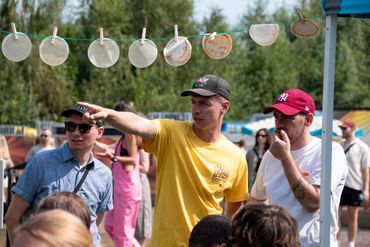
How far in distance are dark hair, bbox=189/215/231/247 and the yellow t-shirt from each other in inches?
40.4

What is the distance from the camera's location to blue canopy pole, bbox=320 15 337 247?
4609 millimetres

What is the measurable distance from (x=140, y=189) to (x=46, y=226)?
22.5ft

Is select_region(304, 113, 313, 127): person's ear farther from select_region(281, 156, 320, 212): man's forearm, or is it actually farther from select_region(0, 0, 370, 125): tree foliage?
select_region(0, 0, 370, 125): tree foliage

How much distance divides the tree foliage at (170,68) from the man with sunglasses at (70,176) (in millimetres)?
21294

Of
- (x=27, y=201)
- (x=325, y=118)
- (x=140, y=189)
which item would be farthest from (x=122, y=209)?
(x=325, y=118)

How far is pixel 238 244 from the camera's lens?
3391 millimetres

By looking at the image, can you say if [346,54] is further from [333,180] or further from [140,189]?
[333,180]

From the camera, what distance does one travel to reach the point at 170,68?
1906 inches

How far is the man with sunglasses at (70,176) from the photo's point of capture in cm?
513

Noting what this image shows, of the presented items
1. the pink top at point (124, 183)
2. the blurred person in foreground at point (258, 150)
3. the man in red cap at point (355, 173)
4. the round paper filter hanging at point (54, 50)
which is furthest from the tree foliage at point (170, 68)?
the round paper filter hanging at point (54, 50)

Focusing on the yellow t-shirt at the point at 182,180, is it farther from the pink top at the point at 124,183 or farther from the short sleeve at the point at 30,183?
the pink top at the point at 124,183

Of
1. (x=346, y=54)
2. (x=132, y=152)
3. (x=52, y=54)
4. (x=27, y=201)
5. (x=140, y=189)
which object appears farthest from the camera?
(x=346, y=54)

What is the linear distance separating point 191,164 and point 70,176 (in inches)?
32.2

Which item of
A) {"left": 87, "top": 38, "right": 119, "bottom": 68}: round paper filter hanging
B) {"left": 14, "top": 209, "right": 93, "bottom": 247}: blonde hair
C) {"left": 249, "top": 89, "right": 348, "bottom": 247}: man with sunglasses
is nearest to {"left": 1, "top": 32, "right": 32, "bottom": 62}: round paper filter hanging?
{"left": 87, "top": 38, "right": 119, "bottom": 68}: round paper filter hanging
